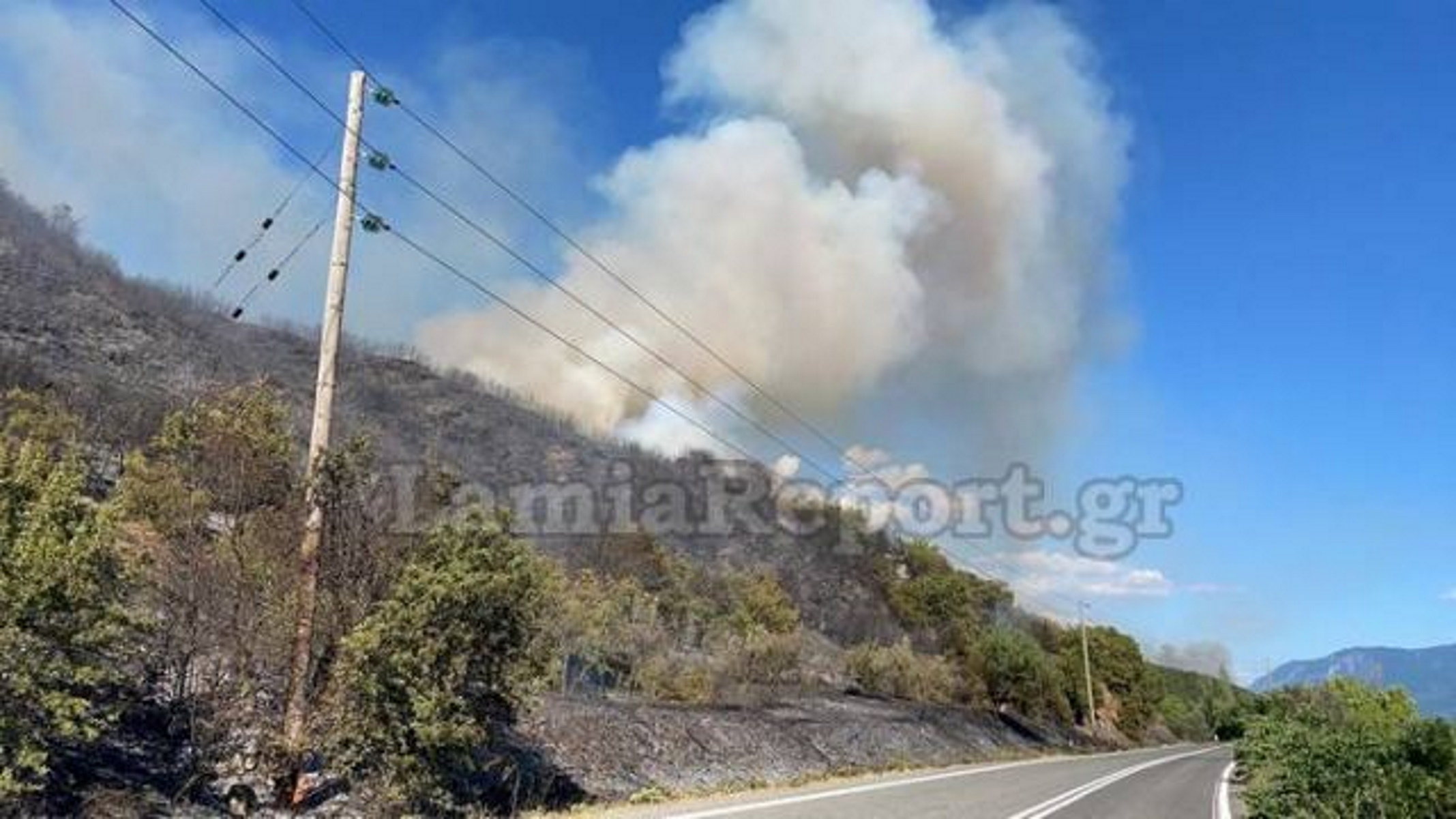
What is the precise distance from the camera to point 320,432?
15031 millimetres

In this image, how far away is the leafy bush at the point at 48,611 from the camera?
10336 mm

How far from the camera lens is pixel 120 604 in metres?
12.0

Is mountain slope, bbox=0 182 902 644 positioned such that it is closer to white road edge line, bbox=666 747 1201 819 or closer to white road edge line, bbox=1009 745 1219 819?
white road edge line, bbox=1009 745 1219 819

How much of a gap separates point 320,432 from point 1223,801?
21587mm

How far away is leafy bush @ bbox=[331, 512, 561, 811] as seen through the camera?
13812 mm

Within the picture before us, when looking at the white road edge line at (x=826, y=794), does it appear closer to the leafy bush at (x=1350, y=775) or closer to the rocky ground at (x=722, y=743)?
the rocky ground at (x=722, y=743)

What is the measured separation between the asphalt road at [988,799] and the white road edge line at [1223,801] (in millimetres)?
107

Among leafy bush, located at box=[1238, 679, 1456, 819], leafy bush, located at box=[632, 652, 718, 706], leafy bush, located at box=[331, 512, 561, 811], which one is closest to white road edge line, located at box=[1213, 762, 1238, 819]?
leafy bush, located at box=[1238, 679, 1456, 819]

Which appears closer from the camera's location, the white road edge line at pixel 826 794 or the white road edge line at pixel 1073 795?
the white road edge line at pixel 826 794

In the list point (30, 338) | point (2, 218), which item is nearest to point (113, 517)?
point (30, 338)

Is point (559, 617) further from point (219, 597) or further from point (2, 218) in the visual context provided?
point (2, 218)

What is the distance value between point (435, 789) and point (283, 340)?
121 metres

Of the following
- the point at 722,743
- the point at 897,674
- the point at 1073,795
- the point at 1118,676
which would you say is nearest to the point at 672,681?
the point at 722,743

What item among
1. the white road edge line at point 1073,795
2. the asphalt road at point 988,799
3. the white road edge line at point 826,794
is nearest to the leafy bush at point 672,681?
the asphalt road at point 988,799
